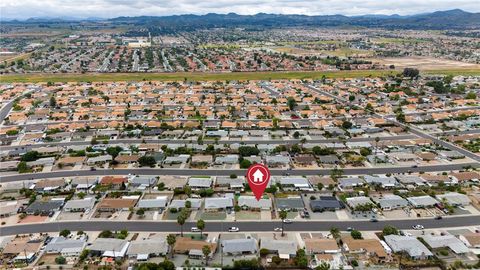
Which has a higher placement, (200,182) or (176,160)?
(176,160)

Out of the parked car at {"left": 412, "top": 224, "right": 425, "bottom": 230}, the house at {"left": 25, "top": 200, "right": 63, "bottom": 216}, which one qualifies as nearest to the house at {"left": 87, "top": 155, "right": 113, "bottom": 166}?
the house at {"left": 25, "top": 200, "right": 63, "bottom": 216}

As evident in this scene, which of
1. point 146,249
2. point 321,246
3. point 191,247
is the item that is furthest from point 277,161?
point 146,249

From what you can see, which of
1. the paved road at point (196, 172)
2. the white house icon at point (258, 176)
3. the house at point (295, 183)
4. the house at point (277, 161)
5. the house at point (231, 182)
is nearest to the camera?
the white house icon at point (258, 176)

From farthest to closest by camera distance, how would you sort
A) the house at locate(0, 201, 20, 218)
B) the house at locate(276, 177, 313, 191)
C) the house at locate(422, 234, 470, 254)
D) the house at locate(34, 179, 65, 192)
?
the house at locate(276, 177, 313, 191) < the house at locate(34, 179, 65, 192) < the house at locate(0, 201, 20, 218) < the house at locate(422, 234, 470, 254)

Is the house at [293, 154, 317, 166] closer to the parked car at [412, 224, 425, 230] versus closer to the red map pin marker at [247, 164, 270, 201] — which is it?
the parked car at [412, 224, 425, 230]

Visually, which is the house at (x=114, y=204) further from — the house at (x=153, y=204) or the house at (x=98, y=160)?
the house at (x=98, y=160)

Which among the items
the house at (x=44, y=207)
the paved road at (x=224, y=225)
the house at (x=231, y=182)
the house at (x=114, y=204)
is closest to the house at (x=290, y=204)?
the paved road at (x=224, y=225)

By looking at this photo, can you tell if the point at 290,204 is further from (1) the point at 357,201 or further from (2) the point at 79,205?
(2) the point at 79,205
